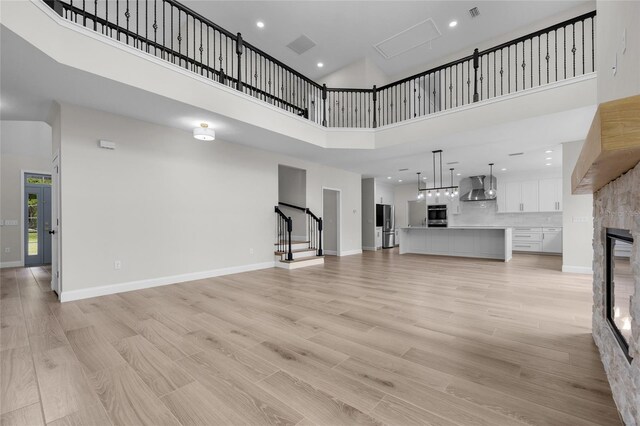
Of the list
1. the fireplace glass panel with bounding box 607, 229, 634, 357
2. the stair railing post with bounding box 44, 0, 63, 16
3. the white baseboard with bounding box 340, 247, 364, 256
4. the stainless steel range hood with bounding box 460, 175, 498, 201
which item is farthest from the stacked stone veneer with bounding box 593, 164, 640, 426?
the stainless steel range hood with bounding box 460, 175, 498, 201

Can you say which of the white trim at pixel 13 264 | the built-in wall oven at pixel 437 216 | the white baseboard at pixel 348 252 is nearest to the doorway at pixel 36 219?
the white trim at pixel 13 264

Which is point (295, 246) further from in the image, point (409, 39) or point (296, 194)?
point (409, 39)

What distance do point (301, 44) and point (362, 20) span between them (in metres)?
1.59

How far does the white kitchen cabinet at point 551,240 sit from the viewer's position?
8500 millimetres

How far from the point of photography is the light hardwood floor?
1515 millimetres

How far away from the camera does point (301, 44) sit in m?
6.66

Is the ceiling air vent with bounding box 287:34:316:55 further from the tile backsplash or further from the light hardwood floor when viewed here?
the tile backsplash

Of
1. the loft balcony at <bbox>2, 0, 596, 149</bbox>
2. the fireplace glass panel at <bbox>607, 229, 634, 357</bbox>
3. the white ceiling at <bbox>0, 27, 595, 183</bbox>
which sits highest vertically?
the loft balcony at <bbox>2, 0, 596, 149</bbox>

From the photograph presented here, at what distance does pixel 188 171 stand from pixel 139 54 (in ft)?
6.72

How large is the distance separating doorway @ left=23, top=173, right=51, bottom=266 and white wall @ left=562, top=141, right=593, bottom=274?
11.6 meters

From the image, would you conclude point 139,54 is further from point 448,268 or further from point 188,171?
point 448,268

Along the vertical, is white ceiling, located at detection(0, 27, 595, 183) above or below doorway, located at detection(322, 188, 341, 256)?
above

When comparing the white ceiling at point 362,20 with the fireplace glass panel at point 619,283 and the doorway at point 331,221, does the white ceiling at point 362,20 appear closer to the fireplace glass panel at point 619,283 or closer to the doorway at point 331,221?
the doorway at point 331,221

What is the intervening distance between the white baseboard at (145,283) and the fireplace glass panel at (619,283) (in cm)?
523
